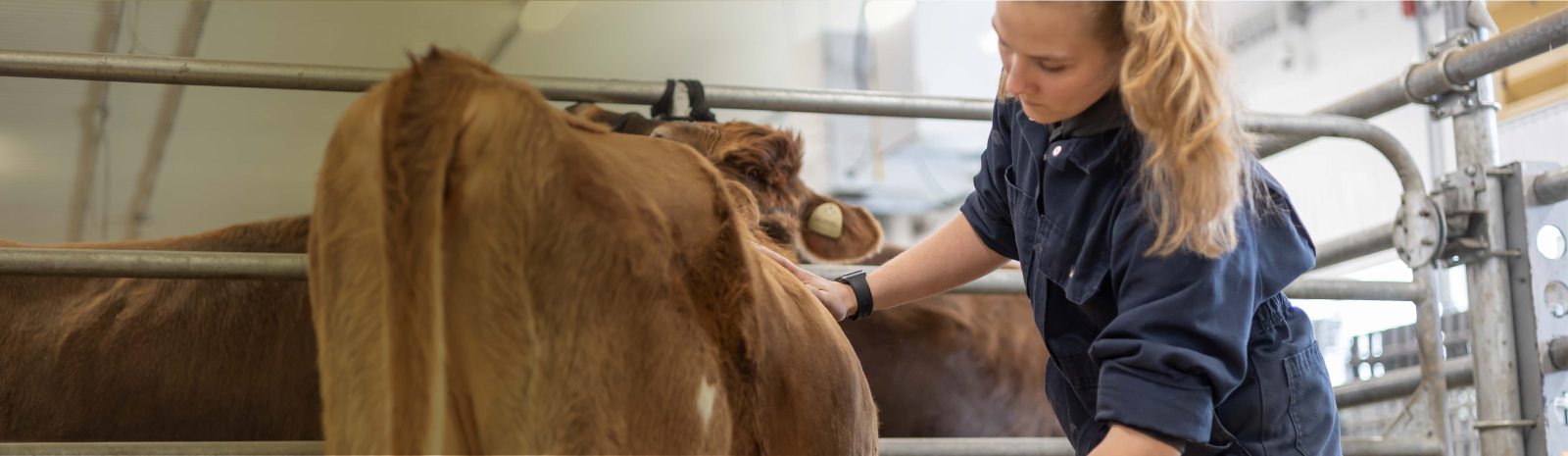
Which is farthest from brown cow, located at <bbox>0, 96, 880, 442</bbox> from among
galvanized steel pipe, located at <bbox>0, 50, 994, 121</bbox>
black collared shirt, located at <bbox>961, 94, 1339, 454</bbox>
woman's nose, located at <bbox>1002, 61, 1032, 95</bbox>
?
woman's nose, located at <bbox>1002, 61, 1032, 95</bbox>

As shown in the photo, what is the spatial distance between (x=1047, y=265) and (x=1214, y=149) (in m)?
0.30

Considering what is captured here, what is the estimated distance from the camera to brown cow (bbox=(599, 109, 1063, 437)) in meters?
3.03

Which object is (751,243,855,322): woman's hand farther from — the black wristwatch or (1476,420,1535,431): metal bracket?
(1476,420,1535,431): metal bracket

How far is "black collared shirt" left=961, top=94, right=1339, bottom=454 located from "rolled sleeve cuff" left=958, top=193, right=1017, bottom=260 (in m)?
0.04

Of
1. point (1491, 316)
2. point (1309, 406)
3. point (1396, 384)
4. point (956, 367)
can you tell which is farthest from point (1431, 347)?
point (1309, 406)

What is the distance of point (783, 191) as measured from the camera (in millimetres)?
2998

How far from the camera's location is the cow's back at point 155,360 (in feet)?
8.37

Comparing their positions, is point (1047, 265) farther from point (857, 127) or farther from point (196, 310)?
point (857, 127)

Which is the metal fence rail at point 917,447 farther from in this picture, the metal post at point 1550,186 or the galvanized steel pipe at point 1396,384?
the metal post at point 1550,186

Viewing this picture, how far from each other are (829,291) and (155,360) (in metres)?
1.55

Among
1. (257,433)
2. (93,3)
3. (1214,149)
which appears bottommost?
(257,433)

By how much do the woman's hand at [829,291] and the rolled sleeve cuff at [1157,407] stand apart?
1.83ft

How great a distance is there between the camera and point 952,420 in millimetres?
3285

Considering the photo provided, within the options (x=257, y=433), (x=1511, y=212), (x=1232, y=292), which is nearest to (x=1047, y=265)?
(x=1232, y=292)
